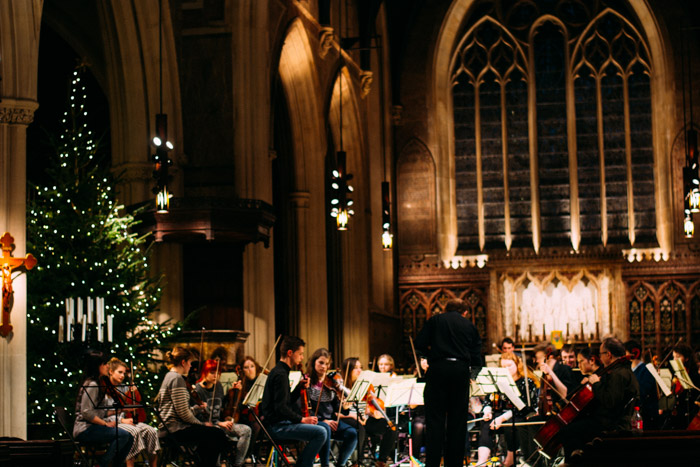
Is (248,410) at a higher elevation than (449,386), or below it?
below

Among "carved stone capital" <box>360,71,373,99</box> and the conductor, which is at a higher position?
"carved stone capital" <box>360,71,373,99</box>

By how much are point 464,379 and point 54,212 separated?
4.62 metres

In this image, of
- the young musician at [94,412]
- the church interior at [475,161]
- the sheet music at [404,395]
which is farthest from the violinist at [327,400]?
the church interior at [475,161]

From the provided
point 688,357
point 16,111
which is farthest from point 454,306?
point 688,357

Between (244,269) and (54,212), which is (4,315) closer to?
(54,212)

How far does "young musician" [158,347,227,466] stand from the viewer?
31.2ft

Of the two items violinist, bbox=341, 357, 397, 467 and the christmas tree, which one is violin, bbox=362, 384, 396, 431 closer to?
violinist, bbox=341, 357, 397, 467

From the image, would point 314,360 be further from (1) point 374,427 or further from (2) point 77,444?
(2) point 77,444

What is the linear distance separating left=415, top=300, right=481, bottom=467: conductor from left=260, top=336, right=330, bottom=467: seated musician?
1.42 metres

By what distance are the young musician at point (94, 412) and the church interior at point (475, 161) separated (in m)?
7.51

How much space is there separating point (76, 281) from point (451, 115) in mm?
15155

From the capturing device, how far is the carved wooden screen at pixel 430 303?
76.7ft

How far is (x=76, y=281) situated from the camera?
1064 cm

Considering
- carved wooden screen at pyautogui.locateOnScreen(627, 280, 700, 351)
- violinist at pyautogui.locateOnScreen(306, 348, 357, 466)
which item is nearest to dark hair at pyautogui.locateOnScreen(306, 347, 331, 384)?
violinist at pyautogui.locateOnScreen(306, 348, 357, 466)
